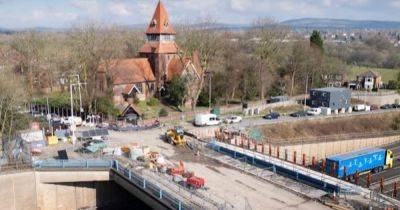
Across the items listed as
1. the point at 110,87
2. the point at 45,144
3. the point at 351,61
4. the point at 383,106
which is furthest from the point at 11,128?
the point at 351,61

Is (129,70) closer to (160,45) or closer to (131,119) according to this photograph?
(160,45)

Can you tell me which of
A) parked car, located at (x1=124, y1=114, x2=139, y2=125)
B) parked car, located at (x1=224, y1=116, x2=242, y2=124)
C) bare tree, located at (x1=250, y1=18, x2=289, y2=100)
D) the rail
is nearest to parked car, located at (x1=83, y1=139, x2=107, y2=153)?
the rail

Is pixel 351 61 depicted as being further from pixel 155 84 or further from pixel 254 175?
pixel 254 175

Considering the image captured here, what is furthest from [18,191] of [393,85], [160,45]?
[393,85]

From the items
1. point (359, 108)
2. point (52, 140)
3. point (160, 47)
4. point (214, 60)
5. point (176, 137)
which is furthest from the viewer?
point (214, 60)

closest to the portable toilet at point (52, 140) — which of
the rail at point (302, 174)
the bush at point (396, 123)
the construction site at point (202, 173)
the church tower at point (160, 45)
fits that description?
the construction site at point (202, 173)

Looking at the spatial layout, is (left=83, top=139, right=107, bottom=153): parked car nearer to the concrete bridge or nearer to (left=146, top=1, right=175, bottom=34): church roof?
the concrete bridge
